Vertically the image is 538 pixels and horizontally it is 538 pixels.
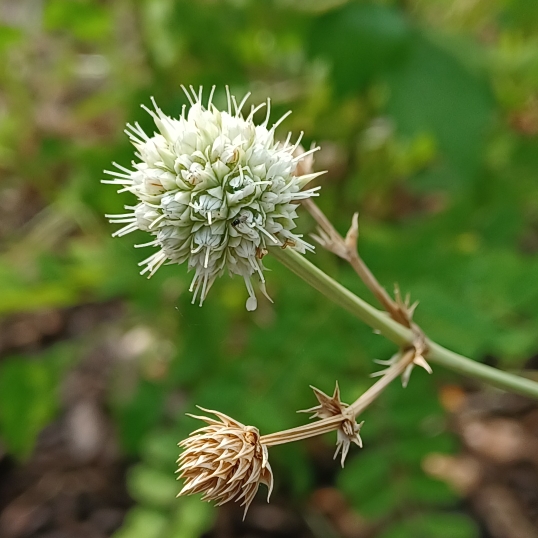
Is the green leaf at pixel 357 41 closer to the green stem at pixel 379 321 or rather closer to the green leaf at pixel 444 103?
the green leaf at pixel 444 103

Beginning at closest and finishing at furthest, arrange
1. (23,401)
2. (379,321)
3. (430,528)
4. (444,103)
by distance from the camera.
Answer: (379,321), (430,528), (444,103), (23,401)

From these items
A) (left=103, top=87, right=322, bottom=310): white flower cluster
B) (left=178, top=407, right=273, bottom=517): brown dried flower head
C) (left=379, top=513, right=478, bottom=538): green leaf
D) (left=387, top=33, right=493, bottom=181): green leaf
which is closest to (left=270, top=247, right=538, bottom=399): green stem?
(left=103, top=87, right=322, bottom=310): white flower cluster

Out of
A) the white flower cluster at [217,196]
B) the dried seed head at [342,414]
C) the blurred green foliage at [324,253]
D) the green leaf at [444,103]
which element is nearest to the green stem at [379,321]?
the white flower cluster at [217,196]

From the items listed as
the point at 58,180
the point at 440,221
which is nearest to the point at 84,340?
the point at 58,180

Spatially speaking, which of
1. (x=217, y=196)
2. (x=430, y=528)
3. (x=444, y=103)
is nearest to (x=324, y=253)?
(x=444, y=103)

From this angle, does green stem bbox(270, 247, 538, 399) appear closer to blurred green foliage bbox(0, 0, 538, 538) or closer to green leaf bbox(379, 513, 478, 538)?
blurred green foliage bbox(0, 0, 538, 538)

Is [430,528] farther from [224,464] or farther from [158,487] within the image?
[224,464]
